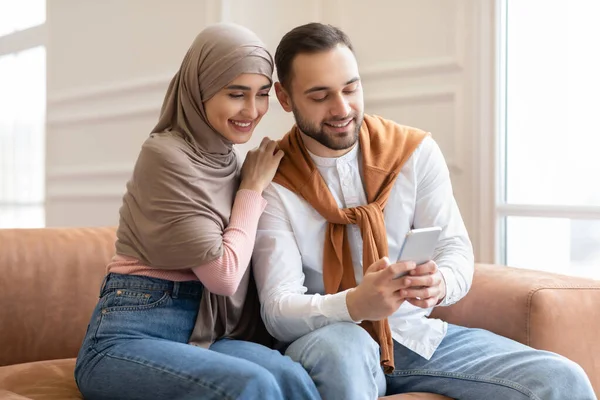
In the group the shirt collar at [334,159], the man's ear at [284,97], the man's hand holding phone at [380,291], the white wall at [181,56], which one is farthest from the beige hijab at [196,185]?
the white wall at [181,56]

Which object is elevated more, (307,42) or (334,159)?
(307,42)

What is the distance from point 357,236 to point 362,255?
0.18ft

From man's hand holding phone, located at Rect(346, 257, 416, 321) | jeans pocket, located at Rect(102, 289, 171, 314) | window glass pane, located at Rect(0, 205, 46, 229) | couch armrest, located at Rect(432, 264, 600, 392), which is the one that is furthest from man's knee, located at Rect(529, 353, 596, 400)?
window glass pane, located at Rect(0, 205, 46, 229)

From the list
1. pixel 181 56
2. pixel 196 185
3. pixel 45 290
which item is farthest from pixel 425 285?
pixel 181 56

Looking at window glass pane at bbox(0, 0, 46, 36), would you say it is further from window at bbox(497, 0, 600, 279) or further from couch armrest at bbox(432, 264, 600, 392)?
couch armrest at bbox(432, 264, 600, 392)

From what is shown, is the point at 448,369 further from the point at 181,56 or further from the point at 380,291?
the point at 181,56

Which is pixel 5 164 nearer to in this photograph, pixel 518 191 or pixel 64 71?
pixel 64 71

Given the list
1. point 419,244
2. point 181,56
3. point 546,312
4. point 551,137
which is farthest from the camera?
point 181,56

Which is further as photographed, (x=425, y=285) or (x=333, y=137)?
(x=333, y=137)

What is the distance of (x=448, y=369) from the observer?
6.01 ft

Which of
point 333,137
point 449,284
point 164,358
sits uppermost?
point 333,137

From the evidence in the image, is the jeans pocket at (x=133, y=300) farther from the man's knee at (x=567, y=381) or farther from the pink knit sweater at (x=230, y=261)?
the man's knee at (x=567, y=381)

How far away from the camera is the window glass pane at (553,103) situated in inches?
105

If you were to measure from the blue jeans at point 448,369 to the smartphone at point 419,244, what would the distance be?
0.65 ft
